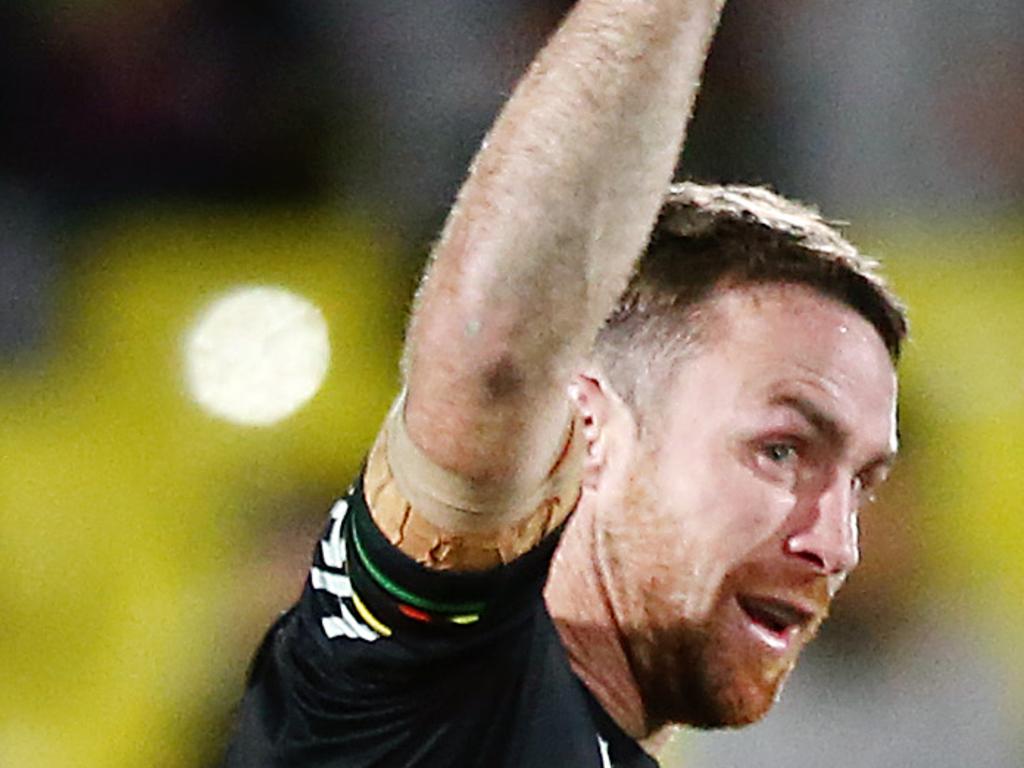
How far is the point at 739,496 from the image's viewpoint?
113 cm

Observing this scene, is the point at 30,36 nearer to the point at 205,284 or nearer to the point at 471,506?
the point at 205,284

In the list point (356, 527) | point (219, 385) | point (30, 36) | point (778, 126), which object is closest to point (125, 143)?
point (30, 36)

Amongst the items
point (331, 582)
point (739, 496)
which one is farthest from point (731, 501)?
point (331, 582)

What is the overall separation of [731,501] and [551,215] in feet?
1.47

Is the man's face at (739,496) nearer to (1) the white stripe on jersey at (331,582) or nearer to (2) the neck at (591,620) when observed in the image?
(2) the neck at (591,620)

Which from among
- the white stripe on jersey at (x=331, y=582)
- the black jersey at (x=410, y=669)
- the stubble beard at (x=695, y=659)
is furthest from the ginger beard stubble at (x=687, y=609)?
the white stripe on jersey at (x=331, y=582)

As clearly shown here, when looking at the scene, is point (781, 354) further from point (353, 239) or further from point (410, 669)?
point (353, 239)

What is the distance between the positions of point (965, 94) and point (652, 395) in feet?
4.37

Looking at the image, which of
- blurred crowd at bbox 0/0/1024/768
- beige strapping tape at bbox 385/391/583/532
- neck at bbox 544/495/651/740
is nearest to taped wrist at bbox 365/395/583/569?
beige strapping tape at bbox 385/391/583/532

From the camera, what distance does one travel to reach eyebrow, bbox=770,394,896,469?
3.69 feet

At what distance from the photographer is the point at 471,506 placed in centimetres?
77

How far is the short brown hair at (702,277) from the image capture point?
3.73 ft

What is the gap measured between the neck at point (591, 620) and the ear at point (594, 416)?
0.07 ft

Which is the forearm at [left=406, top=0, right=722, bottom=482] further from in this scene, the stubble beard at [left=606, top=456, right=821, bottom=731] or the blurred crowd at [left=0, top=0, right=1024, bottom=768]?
the blurred crowd at [left=0, top=0, right=1024, bottom=768]
